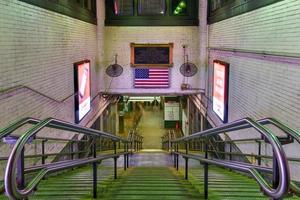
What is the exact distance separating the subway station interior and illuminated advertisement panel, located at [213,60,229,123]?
1.8 inches

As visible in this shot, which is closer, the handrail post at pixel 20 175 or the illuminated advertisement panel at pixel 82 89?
the handrail post at pixel 20 175

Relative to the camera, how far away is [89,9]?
12328 millimetres

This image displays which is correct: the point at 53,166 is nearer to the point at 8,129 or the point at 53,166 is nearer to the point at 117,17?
the point at 8,129

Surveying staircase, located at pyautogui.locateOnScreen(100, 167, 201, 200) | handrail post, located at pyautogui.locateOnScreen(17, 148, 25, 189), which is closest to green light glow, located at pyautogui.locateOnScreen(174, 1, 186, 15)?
staircase, located at pyautogui.locateOnScreen(100, 167, 201, 200)

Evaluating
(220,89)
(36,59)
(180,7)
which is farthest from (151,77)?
(36,59)

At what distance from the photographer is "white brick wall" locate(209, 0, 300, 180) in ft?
18.5

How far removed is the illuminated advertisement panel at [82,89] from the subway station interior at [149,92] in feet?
0.10

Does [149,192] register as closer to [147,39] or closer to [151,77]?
[151,77]

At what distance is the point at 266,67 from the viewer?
695cm

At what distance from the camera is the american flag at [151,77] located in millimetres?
14031

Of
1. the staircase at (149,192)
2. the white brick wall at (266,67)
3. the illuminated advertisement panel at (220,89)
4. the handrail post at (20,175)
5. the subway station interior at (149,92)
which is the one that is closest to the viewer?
the handrail post at (20,175)

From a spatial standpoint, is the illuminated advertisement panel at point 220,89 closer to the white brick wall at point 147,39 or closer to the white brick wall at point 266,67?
the white brick wall at point 266,67

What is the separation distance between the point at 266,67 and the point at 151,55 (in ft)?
24.1

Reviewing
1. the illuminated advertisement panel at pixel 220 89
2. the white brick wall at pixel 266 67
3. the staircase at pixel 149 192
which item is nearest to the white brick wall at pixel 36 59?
the staircase at pixel 149 192
